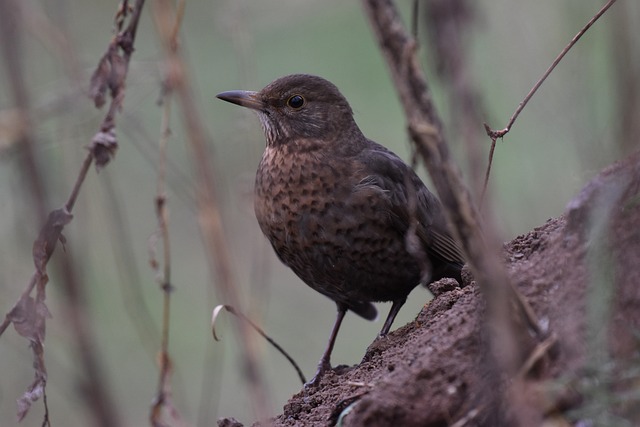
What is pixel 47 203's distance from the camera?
5.97 feet

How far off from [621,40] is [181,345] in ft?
23.2

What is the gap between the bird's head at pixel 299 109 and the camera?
512cm

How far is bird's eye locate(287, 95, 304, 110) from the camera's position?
5246 millimetres

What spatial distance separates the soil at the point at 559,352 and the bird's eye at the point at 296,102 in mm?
2298

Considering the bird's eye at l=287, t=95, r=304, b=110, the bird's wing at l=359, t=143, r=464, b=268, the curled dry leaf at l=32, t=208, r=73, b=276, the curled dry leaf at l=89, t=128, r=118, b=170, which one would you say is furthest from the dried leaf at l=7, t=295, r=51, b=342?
the bird's eye at l=287, t=95, r=304, b=110

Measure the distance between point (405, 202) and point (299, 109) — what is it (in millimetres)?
880

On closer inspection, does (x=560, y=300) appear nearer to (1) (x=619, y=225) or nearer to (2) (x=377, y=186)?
(1) (x=619, y=225)

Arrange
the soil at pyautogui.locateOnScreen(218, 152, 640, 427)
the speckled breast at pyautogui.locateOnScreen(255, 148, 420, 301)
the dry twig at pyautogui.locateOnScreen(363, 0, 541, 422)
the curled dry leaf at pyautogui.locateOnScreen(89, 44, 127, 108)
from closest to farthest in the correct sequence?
the dry twig at pyautogui.locateOnScreen(363, 0, 541, 422) < the soil at pyautogui.locateOnScreen(218, 152, 640, 427) < the curled dry leaf at pyautogui.locateOnScreen(89, 44, 127, 108) < the speckled breast at pyautogui.locateOnScreen(255, 148, 420, 301)

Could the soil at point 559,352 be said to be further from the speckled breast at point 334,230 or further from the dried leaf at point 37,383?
the speckled breast at point 334,230

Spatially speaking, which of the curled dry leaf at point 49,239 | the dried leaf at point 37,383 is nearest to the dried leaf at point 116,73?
the curled dry leaf at point 49,239

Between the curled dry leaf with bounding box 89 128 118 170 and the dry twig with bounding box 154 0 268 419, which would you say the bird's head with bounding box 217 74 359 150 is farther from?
the dry twig with bounding box 154 0 268 419

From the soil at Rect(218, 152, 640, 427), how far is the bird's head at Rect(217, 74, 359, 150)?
2.12 meters

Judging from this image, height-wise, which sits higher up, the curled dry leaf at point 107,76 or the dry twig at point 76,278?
the curled dry leaf at point 107,76

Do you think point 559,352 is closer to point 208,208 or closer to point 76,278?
point 208,208
